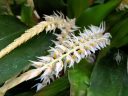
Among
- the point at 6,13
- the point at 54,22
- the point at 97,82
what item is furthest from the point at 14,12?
the point at 97,82

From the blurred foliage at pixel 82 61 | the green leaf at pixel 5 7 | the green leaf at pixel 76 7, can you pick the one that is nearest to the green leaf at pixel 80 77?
the blurred foliage at pixel 82 61

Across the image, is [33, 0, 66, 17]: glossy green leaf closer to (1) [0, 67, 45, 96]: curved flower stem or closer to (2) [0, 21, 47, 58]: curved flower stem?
(2) [0, 21, 47, 58]: curved flower stem

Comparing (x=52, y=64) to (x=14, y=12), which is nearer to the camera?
(x=52, y=64)

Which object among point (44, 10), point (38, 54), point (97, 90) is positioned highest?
point (44, 10)

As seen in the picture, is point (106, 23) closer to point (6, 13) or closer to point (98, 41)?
point (98, 41)

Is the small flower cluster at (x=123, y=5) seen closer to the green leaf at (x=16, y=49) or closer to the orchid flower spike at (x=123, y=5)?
the orchid flower spike at (x=123, y=5)
